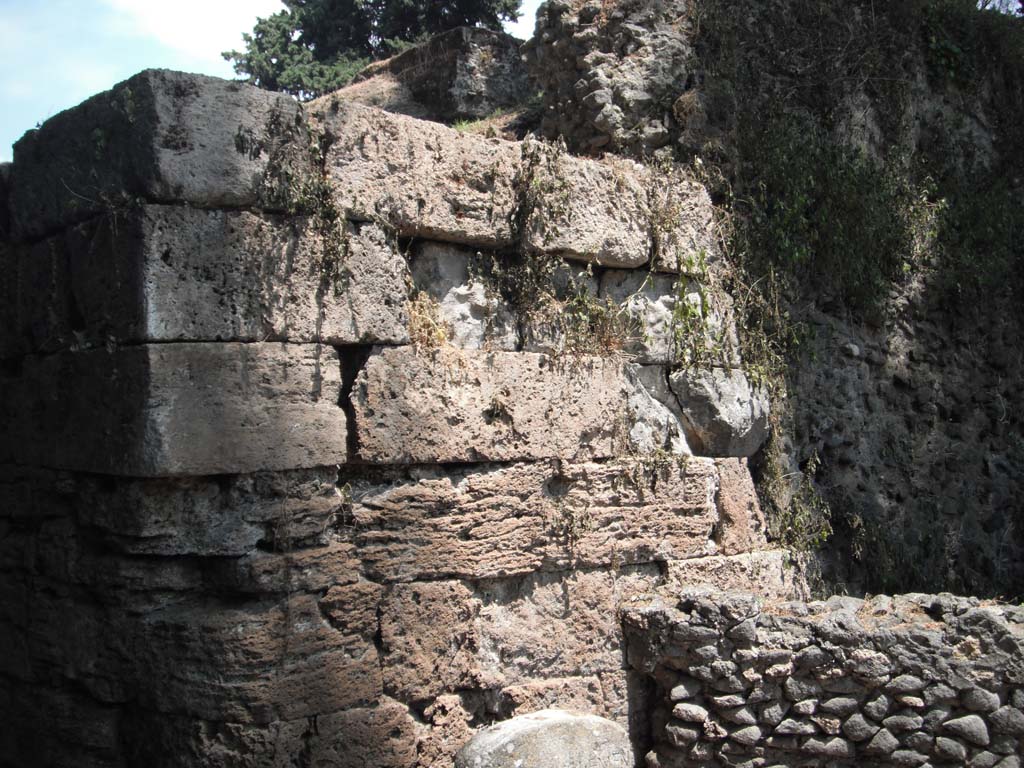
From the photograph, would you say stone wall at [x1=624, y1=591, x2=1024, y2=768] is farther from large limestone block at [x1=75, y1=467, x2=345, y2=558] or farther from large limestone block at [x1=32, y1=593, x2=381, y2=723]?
large limestone block at [x1=75, y1=467, x2=345, y2=558]

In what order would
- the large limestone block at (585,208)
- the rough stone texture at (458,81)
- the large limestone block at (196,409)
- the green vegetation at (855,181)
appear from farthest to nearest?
the rough stone texture at (458,81) → the green vegetation at (855,181) → the large limestone block at (585,208) → the large limestone block at (196,409)

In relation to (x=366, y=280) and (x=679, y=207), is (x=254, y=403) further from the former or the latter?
(x=679, y=207)

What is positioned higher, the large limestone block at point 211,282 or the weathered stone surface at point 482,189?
the weathered stone surface at point 482,189

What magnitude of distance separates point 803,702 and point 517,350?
6.79 feet

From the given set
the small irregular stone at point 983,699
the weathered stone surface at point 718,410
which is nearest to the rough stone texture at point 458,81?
the weathered stone surface at point 718,410

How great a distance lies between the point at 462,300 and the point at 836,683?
7.95 ft

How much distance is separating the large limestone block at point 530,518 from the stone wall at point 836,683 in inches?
16.2

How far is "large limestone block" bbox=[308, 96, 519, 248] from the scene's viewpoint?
4176mm

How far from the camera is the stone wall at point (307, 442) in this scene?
374 cm

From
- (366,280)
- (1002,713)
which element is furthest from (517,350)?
(1002,713)

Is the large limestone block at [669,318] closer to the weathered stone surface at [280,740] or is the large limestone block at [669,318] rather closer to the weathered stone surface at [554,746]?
the weathered stone surface at [554,746]

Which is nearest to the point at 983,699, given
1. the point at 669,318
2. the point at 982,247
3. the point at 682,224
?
the point at 669,318

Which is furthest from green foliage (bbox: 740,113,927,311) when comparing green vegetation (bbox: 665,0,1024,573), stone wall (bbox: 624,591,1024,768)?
stone wall (bbox: 624,591,1024,768)

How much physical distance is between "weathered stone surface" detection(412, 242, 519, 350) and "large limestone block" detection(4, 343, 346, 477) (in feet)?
2.26
